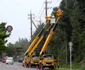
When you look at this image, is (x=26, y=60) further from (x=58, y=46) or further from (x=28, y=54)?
(x=58, y=46)

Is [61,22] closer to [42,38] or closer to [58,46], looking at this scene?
[42,38]

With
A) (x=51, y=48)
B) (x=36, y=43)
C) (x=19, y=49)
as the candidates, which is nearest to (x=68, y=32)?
(x=36, y=43)

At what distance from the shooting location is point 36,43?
61.3m

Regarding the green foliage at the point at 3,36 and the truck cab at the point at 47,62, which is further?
the green foliage at the point at 3,36

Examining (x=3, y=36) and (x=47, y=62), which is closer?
(x=47, y=62)

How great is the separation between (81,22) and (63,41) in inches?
551

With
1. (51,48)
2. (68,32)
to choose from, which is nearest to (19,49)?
(51,48)

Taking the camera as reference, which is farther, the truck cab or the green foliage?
the green foliage

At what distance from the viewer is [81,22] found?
186 ft

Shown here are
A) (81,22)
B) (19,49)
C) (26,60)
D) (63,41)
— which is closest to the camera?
(81,22)

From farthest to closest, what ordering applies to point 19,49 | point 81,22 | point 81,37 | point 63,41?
1. point 19,49
2. point 63,41
3. point 81,22
4. point 81,37

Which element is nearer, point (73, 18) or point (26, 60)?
point (73, 18)

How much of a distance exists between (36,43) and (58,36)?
10.6 meters

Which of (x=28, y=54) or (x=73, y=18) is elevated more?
(x=73, y=18)
